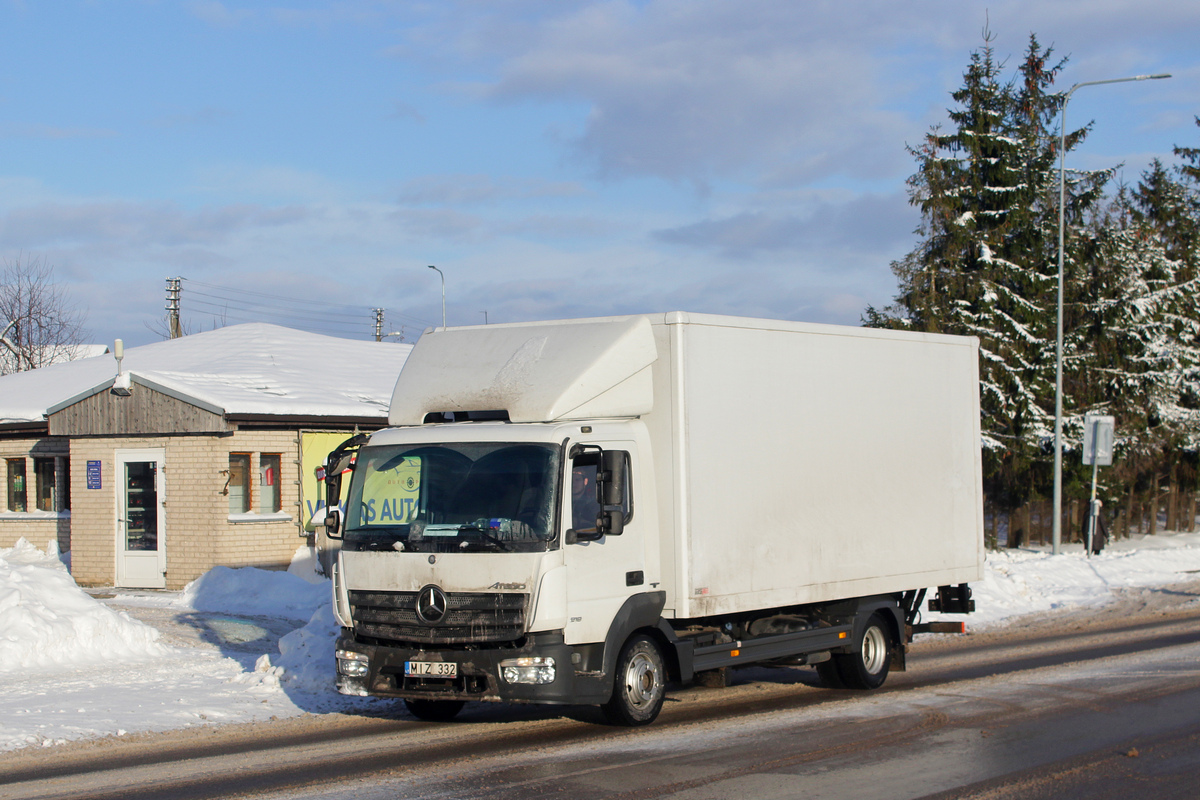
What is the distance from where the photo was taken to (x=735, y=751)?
28.5ft

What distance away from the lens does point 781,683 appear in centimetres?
1251

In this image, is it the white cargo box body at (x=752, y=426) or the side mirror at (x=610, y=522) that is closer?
the side mirror at (x=610, y=522)

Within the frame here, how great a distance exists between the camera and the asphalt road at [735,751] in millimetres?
7629

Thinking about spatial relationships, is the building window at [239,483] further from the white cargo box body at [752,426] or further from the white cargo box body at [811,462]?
the white cargo box body at [811,462]

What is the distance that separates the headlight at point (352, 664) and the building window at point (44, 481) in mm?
18301

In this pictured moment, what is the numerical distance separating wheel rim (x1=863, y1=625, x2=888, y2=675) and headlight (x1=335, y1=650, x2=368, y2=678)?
512 centimetres

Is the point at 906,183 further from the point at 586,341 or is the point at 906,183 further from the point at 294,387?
the point at 586,341

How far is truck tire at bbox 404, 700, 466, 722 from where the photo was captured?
10.3 m

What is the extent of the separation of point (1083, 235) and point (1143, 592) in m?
14.4

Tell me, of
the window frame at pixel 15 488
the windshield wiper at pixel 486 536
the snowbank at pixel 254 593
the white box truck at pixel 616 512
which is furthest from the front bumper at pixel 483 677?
the window frame at pixel 15 488

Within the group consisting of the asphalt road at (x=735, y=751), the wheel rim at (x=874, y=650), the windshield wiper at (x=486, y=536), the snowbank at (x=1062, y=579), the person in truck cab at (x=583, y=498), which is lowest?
the snowbank at (x=1062, y=579)

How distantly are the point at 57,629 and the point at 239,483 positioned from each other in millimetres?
7826

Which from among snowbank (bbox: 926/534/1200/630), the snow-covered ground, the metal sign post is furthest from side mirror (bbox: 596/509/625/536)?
the metal sign post

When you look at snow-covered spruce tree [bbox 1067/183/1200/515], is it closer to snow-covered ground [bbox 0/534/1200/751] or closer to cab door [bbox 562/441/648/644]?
snow-covered ground [bbox 0/534/1200/751]
